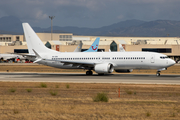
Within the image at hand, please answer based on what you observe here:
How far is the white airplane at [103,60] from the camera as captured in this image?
46.2 meters

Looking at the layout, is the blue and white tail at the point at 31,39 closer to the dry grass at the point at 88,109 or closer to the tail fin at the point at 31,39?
the tail fin at the point at 31,39

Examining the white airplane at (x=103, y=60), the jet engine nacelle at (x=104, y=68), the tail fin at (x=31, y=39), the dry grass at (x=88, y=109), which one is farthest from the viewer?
the tail fin at (x=31, y=39)

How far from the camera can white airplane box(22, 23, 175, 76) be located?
46.2 meters

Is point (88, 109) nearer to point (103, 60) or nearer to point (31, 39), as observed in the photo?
point (103, 60)

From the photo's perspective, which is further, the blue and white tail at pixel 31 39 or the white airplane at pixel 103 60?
the blue and white tail at pixel 31 39

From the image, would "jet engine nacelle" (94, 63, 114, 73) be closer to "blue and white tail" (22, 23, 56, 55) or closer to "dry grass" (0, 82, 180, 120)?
"blue and white tail" (22, 23, 56, 55)

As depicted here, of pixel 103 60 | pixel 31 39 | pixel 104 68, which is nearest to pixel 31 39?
pixel 31 39

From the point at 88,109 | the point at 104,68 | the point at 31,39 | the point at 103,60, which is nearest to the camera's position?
the point at 88,109

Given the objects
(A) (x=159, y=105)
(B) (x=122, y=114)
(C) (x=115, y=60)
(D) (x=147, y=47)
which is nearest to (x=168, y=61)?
(C) (x=115, y=60)

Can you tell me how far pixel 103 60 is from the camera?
161ft

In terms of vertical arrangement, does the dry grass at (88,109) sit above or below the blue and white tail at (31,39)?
below

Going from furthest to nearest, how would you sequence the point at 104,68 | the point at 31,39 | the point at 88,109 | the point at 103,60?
1. the point at 31,39
2. the point at 103,60
3. the point at 104,68
4. the point at 88,109

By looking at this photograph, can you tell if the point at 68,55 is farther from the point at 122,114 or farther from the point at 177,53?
the point at 177,53

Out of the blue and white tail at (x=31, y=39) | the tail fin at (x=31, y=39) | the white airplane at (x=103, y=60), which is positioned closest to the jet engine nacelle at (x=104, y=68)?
the white airplane at (x=103, y=60)
